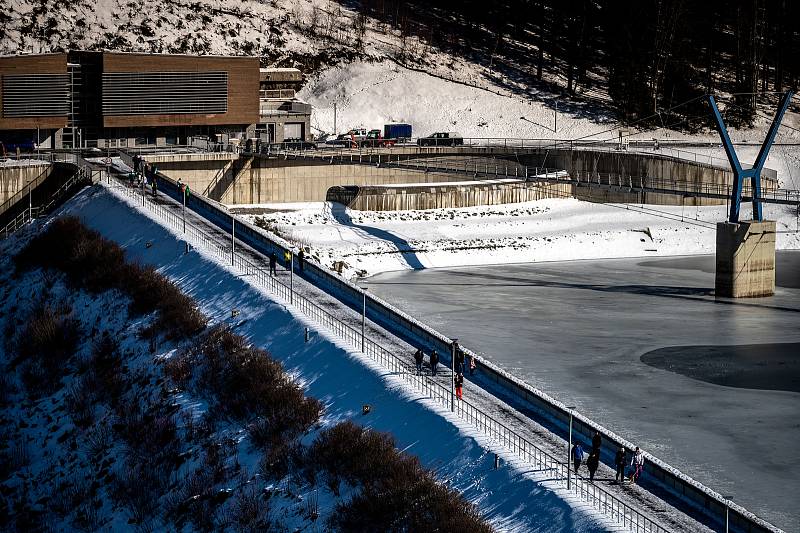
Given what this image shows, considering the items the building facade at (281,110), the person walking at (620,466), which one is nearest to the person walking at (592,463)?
the person walking at (620,466)

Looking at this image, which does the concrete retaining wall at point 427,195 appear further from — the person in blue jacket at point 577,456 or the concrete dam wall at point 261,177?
the person in blue jacket at point 577,456

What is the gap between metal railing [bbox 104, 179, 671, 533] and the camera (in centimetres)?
3116

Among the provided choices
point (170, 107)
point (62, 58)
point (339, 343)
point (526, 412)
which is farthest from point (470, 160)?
point (526, 412)

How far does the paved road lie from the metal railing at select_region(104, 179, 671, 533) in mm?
4665

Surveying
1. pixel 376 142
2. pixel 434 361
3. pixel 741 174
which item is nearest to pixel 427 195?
pixel 376 142

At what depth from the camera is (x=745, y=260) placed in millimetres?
65312

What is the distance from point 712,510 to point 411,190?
5301cm

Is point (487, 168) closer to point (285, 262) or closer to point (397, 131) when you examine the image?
point (397, 131)

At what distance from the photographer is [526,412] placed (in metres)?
38.2

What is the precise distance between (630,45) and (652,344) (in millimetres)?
65574

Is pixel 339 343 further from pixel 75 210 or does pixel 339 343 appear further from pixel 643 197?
pixel 643 197

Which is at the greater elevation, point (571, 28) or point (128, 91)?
point (571, 28)

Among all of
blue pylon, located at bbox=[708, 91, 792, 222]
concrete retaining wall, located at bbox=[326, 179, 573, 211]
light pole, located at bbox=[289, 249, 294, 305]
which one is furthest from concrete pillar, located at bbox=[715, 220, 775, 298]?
light pole, located at bbox=[289, 249, 294, 305]

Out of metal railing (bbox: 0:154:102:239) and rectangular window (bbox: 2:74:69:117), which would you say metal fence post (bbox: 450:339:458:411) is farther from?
rectangular window (bbox: 2:74:69:117)
